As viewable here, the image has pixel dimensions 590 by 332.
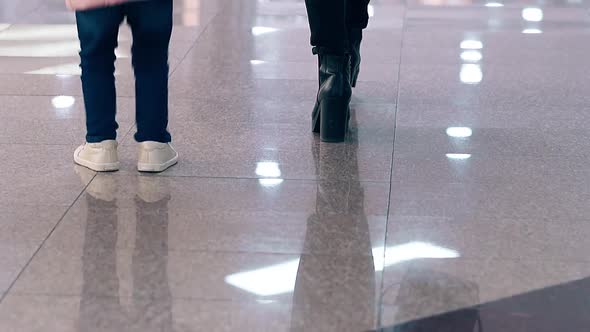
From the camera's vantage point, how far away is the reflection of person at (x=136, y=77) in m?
2.76

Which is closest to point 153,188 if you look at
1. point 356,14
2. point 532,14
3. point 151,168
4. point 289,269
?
point 151,168

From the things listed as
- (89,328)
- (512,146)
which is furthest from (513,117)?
(89,328)

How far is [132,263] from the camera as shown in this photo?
235 cm

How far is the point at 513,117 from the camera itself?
346 cm

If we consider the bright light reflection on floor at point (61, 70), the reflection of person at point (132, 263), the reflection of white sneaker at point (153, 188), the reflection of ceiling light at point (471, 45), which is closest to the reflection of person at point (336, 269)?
the reflection of person at point (132, 263)

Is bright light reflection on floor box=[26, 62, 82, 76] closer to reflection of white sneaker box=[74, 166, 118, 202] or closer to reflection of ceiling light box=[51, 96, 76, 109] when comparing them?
reflection of ceiling light box=[51, 96, 76, 109]

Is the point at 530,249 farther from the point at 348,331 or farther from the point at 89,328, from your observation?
the point at 89,328

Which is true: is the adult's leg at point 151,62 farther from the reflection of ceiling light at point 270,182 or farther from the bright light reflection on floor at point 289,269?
the bright light reflection on floor at point 289,269

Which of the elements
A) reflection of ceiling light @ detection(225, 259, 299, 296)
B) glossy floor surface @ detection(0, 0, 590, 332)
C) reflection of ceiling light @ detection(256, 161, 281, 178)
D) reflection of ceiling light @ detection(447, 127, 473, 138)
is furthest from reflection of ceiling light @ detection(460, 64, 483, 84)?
reflection of ceiling light @ detection(225, 259, 299, 296)

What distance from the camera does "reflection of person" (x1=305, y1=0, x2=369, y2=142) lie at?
119 inches

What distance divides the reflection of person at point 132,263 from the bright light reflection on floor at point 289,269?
0.57ft

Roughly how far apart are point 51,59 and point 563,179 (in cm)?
220

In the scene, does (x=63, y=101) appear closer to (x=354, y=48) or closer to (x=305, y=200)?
(x=354, y=48)

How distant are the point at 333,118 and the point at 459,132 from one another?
1.41ft
